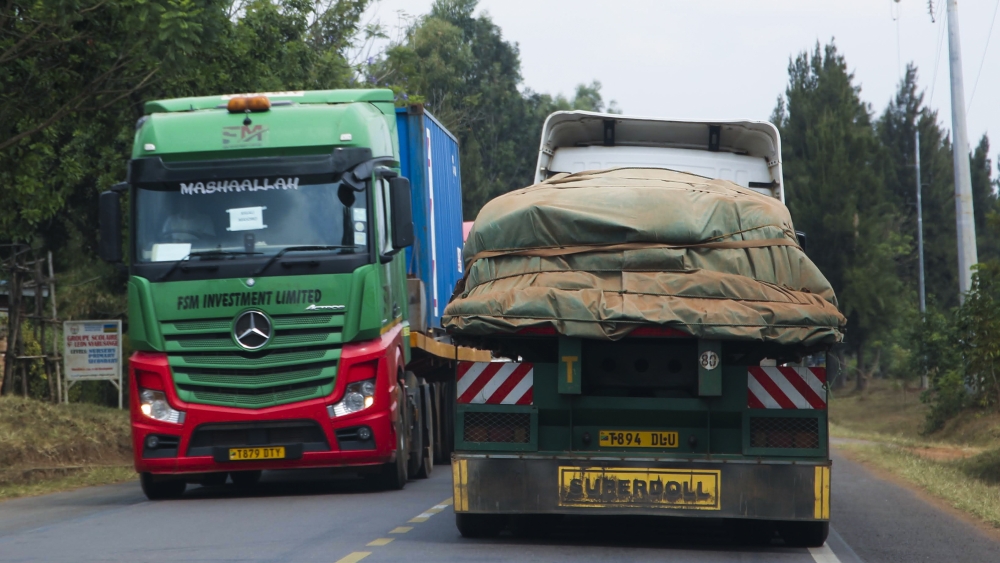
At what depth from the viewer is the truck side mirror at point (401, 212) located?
1239 cm

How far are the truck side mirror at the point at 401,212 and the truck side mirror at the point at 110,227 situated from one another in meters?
2.50

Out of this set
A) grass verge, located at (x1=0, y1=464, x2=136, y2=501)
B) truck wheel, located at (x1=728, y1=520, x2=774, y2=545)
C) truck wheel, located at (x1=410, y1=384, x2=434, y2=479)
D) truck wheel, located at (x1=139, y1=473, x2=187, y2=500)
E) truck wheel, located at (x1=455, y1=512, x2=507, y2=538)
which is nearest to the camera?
truck wheel, located at (x1=455, y1=512, x2=507, y2=538)

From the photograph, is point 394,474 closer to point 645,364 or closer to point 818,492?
point 645,364

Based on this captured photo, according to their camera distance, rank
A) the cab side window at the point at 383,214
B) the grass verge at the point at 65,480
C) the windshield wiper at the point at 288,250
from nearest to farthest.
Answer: the windshield wiper at the point at 288,250 → the cab side window at the point at 383,214 → the grass verge at the point at 65,480

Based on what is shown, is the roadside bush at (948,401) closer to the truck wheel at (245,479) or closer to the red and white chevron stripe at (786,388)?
the truck wheel at (245,479)

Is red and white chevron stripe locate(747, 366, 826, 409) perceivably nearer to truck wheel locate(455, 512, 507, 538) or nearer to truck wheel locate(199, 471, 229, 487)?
truck wheel locate(455, 512, 507, 538)

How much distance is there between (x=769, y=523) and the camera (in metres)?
9.64

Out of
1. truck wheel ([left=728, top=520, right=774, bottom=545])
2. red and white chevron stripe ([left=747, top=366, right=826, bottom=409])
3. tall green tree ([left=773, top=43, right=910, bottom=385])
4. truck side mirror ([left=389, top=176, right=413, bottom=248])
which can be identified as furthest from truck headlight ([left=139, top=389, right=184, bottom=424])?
tall green tree ([left=773, top=43, right=910, bottom=385])

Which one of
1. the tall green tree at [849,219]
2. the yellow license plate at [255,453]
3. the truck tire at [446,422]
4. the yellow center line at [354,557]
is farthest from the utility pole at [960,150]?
the tall green tree at [849,219]

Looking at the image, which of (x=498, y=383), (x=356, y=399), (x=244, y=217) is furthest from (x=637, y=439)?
(x=244, y=217)

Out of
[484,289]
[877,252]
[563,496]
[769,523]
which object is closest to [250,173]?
[484,289]

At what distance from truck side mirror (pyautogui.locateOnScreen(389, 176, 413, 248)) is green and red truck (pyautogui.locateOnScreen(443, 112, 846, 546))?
274cm

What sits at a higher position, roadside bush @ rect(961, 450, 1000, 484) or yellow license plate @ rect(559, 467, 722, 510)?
yellow license plate @ rect(559, 467, 722, 510)

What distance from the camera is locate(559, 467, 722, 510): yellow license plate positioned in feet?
29.2
